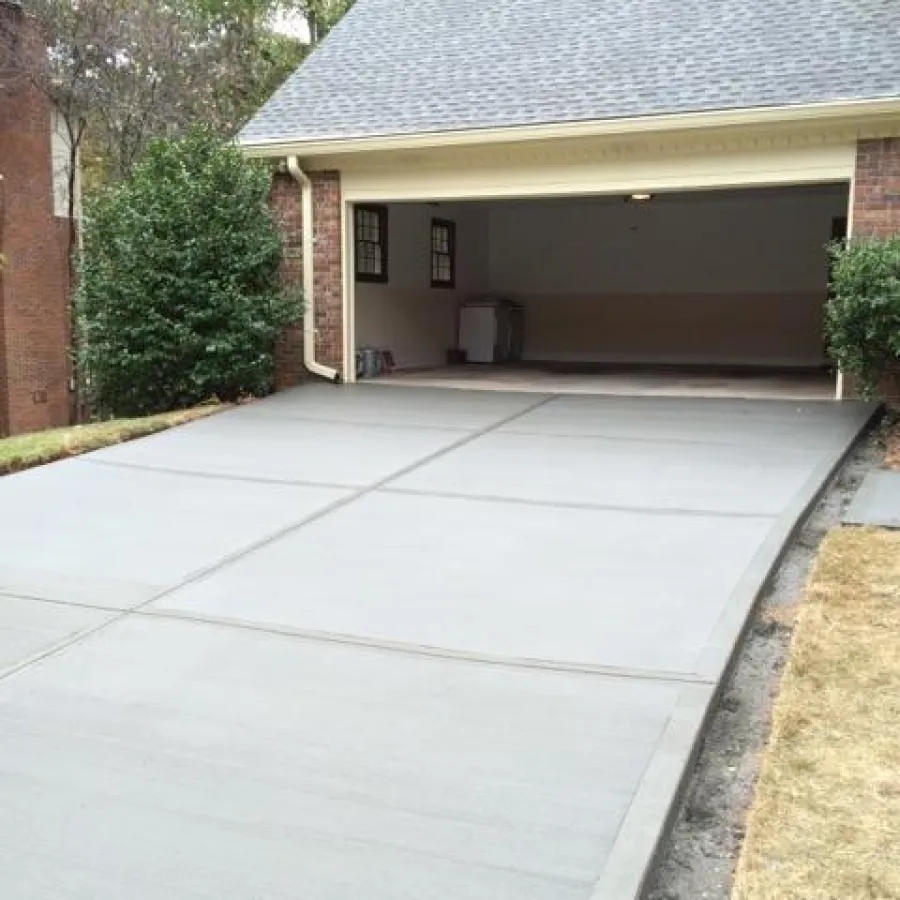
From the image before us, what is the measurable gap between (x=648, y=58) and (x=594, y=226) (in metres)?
6.10

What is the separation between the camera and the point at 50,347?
18.4m

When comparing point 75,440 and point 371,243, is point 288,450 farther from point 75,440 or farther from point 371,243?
point 371,243

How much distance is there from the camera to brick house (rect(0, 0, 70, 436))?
56.7ft

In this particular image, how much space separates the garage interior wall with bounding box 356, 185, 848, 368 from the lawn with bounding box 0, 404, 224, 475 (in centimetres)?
487

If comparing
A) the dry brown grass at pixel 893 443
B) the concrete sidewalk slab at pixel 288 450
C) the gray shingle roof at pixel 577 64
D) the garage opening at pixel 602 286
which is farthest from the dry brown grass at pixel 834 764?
the garage opening at pixel 602 286

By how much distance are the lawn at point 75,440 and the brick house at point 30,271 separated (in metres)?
8.95

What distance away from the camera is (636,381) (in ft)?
42.8

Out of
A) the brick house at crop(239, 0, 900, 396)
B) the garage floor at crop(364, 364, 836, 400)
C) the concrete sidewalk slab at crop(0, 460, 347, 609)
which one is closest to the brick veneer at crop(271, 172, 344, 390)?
the brick house at crop(239, 0, 900, 396)

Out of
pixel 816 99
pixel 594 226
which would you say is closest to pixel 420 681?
pixel 816 99

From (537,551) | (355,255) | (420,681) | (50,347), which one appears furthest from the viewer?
(50,347)

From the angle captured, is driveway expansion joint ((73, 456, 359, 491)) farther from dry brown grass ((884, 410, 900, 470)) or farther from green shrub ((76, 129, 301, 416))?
dry brown grass ((884, 410, 900, 470))

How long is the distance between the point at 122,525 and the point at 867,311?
19.4ft

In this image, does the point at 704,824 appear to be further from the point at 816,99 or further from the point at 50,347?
the point at 50,347

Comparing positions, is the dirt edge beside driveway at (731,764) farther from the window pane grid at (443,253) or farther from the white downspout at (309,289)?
the window pane grid at (443,253)
